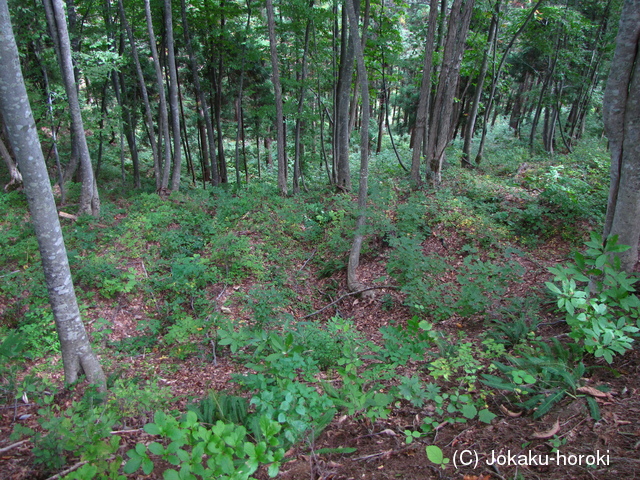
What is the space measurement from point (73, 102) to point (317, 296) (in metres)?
7.61

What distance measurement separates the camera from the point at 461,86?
71.9 ft

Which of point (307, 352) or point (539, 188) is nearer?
point (307, 352)

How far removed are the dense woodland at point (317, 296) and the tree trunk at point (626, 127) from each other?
2 centimetres

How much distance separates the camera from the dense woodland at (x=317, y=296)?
2.70 meters

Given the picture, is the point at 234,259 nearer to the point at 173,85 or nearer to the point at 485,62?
the point at 173,85

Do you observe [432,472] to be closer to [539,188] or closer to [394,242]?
[394,242]

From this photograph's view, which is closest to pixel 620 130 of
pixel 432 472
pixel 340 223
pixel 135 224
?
pixel 432 472

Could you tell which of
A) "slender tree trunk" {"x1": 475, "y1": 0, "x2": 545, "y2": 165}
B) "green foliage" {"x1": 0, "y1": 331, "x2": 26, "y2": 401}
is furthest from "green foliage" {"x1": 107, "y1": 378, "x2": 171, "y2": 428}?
"slender tree trunk" {"x1": 475, "y1": 0, "x2": 545, "y2": 165}

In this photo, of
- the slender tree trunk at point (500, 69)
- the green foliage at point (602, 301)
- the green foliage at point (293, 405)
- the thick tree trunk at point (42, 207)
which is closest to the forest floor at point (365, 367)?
the green foliage at point (293, 405)

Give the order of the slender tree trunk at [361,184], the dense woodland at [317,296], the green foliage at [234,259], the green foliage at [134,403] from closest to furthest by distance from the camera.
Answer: the dense woodland at [317,296]
the green foliage at [134,403]
the slender tree trunk at [361,184]
the green foliage at [234,259]

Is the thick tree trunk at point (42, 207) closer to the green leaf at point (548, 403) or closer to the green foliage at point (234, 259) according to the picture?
the green foliage at point (234, 259)

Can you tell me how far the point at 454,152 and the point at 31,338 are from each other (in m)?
16.6

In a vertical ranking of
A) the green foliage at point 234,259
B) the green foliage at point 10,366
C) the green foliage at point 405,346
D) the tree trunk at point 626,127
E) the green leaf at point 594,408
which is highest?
the tree trunk at point 626,127

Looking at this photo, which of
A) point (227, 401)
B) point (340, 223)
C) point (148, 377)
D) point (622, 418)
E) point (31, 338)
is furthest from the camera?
point (340, 223)
